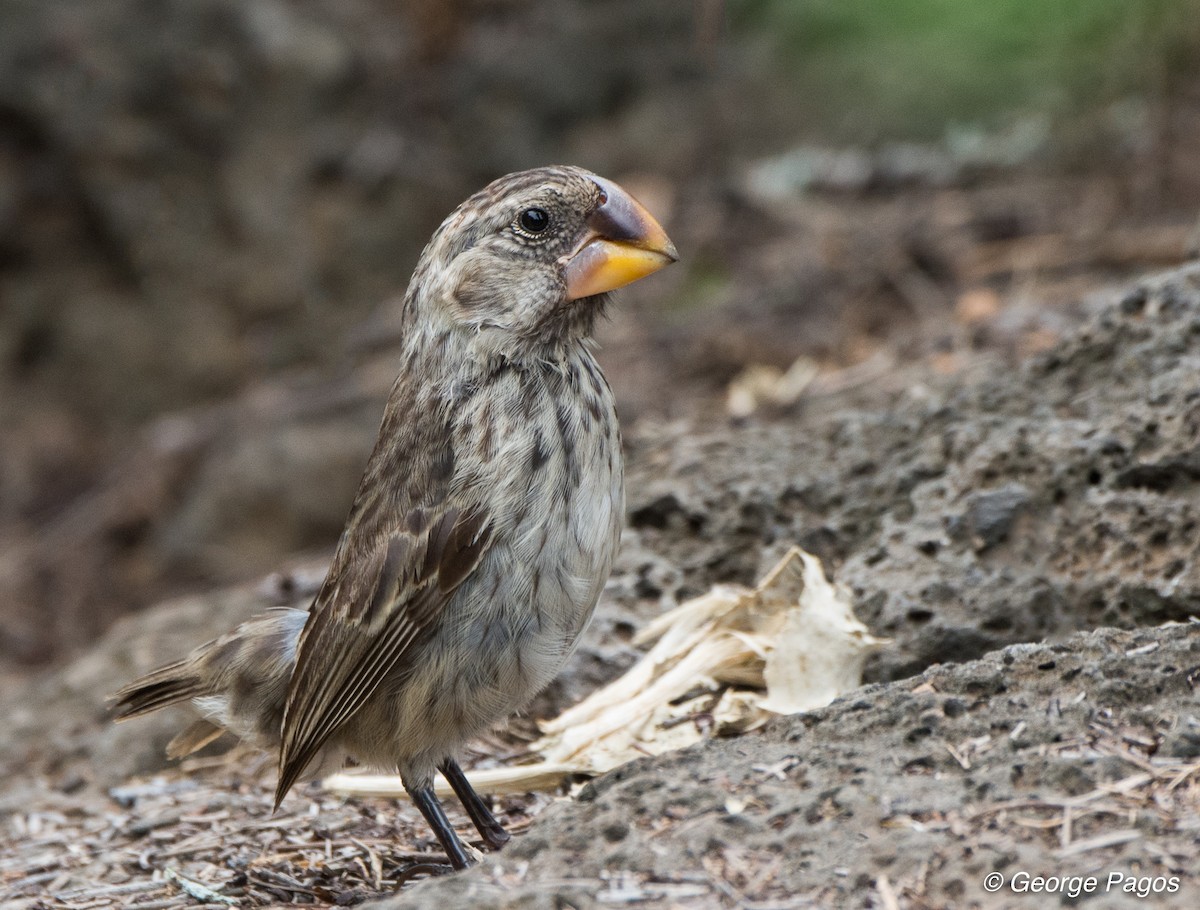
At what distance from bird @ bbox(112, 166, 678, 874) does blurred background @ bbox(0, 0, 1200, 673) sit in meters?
3.10

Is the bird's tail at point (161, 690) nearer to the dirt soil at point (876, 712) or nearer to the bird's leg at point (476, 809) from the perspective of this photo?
the dirt soil at point (876, 712)

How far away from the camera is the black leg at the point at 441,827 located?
3.45 metres

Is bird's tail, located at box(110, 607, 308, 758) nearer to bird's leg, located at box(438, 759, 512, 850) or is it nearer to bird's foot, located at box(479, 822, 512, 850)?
bird's leg, located at box(438, 759, 512, 850)

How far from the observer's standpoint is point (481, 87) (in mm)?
10266

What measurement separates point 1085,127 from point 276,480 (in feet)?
17.6

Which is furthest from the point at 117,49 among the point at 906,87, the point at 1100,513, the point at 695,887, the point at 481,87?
the point at 695,887

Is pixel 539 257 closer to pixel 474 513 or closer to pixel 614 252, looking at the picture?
pixel 614 252

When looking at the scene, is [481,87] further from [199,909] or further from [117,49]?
[199,909]

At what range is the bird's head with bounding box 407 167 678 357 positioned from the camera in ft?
12.0


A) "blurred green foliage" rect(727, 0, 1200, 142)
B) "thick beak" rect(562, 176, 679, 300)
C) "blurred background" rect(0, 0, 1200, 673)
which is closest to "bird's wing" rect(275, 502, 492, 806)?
"thick beak" rect(562, 176, 679, 300)

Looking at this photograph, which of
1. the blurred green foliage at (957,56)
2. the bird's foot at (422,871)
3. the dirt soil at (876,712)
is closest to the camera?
the dirt soil at (876,712)

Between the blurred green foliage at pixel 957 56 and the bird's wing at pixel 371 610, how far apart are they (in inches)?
70.6

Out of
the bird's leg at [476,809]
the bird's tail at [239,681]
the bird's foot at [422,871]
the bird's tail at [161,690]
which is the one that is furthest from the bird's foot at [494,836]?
the bird's tail at [161,690]

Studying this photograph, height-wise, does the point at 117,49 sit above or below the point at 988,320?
above
